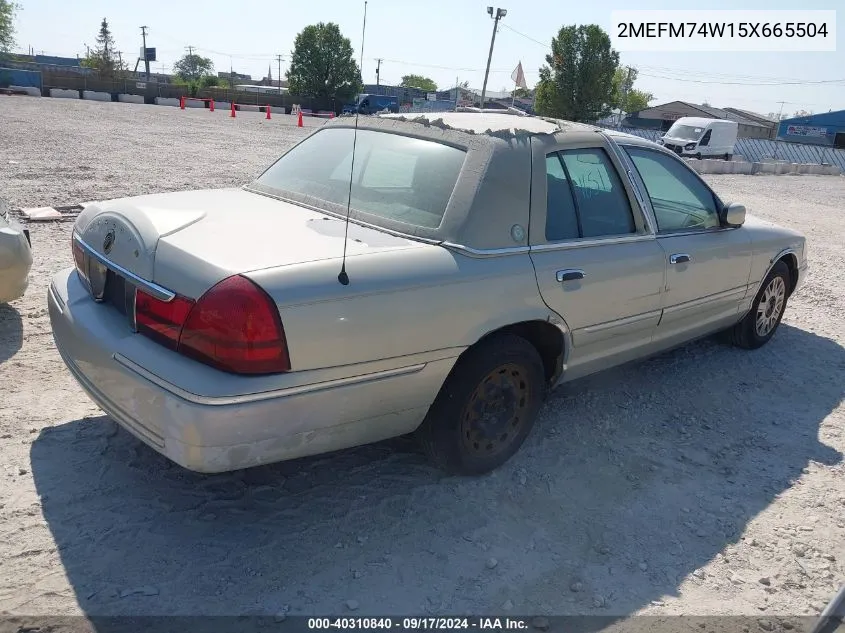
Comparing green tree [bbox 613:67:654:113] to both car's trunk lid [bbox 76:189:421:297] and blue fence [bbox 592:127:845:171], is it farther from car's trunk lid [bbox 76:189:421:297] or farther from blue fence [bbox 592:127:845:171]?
car's trunk lid [bbox 76:189:421:297]

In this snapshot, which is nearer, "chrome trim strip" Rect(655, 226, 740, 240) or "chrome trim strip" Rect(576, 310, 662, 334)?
"chrome trim strip" Rect(576, 310, 662, 334)

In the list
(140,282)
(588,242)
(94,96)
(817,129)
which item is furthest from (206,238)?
(817,129)

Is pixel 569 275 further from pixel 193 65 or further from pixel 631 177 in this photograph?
pixel 193 65

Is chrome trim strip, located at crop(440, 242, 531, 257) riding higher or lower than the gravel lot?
higher

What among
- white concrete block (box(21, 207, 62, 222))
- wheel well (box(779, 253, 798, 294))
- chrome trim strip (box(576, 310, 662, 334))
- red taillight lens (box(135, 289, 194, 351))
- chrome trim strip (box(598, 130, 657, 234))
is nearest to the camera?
red taillight lens (box(135, 289, 194, 351))

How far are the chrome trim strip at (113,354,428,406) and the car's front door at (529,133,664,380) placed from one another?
92cm

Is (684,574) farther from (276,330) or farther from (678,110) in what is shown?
(678,110)

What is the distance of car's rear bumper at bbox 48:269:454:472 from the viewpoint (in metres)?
2.39

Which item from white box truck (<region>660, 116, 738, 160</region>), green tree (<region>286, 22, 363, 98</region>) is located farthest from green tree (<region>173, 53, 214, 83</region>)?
white box truck (<region>660, 116, 738, 160</region>)

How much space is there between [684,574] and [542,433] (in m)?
1.16

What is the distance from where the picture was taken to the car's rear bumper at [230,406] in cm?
239

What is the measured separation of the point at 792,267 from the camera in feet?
17.8

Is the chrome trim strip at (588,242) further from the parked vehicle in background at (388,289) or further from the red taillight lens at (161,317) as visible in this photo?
the red taillight lens at (161,317)

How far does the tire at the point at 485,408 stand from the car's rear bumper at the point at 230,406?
0.41ft
